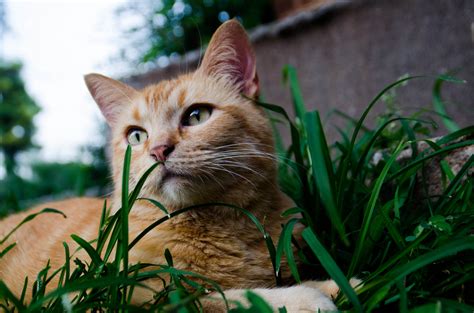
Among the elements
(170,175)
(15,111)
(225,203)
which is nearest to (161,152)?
(170,175)

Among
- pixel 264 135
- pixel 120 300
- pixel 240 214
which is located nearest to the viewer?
pixel 120 300

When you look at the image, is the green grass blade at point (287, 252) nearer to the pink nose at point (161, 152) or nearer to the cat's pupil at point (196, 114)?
the pink nose at point (161, 152)

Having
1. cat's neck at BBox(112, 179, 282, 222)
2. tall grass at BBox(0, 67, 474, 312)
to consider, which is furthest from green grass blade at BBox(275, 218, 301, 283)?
cat's neck at BBox(112, 179, 282, 222)

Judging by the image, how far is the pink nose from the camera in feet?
4.08

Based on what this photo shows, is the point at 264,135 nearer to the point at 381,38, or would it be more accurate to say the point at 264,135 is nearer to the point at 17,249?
the point at 17,249

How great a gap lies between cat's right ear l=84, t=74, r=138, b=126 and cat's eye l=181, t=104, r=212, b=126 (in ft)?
1.21

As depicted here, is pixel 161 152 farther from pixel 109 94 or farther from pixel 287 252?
pixel 109 94

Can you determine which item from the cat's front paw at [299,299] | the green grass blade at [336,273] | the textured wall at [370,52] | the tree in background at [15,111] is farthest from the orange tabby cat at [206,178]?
the tree in background at [15,111]

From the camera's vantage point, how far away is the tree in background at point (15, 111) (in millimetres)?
14039

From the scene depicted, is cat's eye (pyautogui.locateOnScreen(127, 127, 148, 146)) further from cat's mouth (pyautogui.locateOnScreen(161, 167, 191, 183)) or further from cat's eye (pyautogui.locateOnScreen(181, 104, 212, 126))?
cat's mouth (pyautogui.locateOnScreen(161, 167, 191, 183))

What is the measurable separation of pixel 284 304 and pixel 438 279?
0.46m

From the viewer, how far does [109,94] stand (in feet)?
5.86

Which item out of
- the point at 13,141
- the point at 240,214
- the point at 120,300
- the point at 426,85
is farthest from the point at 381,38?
the point at 13,141

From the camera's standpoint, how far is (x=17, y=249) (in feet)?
5.63
